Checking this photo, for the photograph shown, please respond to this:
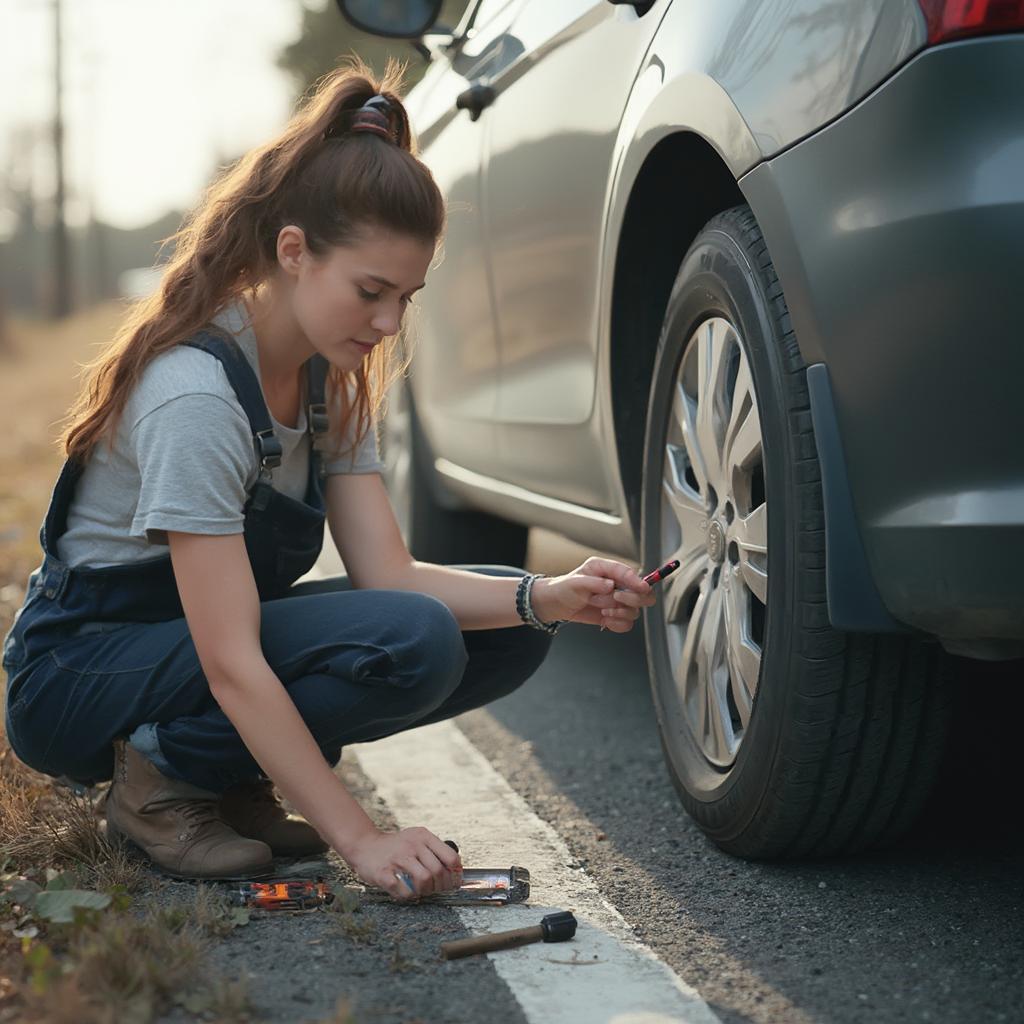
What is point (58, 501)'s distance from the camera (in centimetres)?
224

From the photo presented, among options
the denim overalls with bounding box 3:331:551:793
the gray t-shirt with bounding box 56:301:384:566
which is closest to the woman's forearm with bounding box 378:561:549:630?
the denim overalls with bounding box 3:331:551:793

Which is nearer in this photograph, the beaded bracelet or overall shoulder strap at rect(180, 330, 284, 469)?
overall shoulder strap at rect(180, 330, 284, 469)

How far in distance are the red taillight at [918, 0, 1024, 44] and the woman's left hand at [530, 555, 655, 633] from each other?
88cm

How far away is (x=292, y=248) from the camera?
7.04ft

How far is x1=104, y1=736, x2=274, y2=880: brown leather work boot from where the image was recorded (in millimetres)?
2127

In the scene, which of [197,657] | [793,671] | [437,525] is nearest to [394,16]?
[437,525]

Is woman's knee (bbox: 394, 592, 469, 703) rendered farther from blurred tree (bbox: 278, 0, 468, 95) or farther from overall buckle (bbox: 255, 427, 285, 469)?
blurred tree (bbox: 278, 0, 468, 95)

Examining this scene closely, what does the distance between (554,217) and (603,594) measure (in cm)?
80

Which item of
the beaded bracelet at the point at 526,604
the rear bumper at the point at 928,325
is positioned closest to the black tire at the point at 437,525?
the beaded bracelet at the point at 526,604

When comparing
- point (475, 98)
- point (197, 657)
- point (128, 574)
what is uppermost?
point (475, 98)

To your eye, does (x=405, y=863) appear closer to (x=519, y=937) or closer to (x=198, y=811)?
(x=519, y=937)

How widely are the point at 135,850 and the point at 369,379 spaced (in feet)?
2.72

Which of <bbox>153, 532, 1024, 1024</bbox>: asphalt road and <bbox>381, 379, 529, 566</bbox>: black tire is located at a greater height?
<bbox>381, 379, 529, 566</bbox>: black tire

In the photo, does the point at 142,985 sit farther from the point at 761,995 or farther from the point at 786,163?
the point at 786,163
